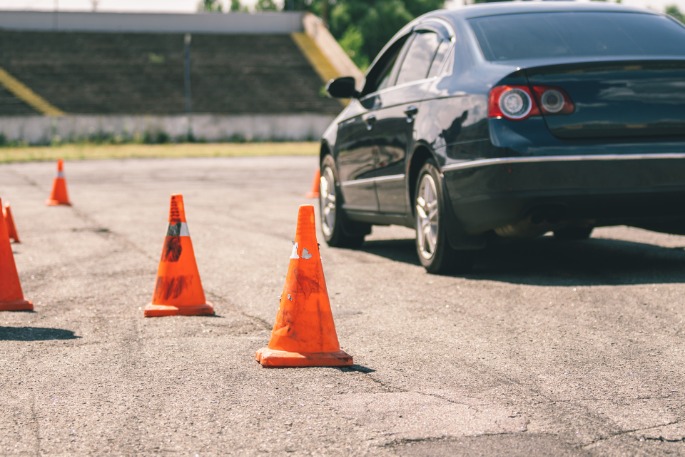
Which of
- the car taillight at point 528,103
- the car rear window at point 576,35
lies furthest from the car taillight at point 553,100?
the car rear window at point 576,35

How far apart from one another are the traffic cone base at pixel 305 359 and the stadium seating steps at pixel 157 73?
48.6 m

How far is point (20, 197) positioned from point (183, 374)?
1401 centimetres

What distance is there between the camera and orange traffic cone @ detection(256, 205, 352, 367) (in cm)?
539

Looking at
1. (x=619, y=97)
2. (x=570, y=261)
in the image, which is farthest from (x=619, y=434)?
(x=570, y=261)

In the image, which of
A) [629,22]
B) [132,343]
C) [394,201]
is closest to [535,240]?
[394,201]

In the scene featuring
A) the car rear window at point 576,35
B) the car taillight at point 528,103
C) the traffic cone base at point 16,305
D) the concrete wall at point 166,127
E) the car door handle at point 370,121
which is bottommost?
the concrete wall at point 166,127

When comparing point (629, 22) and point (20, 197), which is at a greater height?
point (629, 22)

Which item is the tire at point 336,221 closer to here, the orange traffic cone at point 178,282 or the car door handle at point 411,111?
the car door handle at point 411,111

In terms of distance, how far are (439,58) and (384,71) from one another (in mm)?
1380

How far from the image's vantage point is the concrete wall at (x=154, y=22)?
66625 mm

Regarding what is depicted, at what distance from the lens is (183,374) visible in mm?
5266

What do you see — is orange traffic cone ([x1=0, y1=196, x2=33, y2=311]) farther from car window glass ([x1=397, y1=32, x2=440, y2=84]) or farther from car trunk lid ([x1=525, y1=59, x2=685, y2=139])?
car trunk lid ([x1=525, y1=59, x2=685, y2=139])

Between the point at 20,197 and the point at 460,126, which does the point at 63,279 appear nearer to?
the point at 460,126

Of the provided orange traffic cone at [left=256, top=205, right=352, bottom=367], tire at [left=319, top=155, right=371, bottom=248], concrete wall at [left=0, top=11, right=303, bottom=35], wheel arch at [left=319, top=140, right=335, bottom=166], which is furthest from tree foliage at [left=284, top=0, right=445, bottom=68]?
orange traffic cone at [left=256, top=205, right=352, bottom=367]
